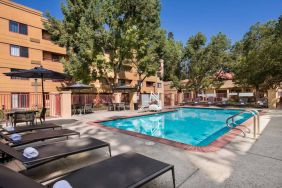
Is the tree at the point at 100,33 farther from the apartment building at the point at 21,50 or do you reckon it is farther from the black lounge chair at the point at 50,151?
the black lounge chair at the point at 50,151

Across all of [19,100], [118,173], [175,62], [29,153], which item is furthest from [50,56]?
[118,173]

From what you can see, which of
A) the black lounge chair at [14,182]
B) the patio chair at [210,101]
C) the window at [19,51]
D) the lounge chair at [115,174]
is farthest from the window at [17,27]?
the patio chair at [210,101]

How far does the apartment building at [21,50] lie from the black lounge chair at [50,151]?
16583 mm

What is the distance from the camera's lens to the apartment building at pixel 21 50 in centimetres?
1923

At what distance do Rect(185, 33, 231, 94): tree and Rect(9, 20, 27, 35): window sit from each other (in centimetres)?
2206

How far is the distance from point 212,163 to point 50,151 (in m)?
3.47

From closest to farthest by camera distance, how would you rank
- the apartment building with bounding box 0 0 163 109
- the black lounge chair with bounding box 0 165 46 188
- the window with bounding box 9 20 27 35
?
the black lounge chair with bounding box 0 165 46 188
the apartment building with bounding box 0 0 163 109
the window with bounding box 9 20 27 35

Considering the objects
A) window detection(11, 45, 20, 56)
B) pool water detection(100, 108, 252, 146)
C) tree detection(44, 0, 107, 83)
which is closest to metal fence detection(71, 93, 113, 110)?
tree detection(44, 0, 107, 83)

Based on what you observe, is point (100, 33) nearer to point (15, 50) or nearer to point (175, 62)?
point (15, 50)

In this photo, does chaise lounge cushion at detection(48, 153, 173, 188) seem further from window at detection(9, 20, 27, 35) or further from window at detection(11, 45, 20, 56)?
window at detection(9, 20, 27, 35)

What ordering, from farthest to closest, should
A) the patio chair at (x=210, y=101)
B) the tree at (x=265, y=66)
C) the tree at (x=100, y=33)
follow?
1. the patio chair at (x=210, y=101)
2. the tree at (x=100, y=33)
3. the tree at (x=265, y=66)

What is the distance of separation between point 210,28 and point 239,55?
20.5ft

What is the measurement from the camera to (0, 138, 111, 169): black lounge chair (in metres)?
3.01

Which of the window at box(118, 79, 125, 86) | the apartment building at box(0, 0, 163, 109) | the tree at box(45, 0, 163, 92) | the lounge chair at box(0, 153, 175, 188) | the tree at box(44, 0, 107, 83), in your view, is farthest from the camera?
the window at box(118, 79, 125, 86)
